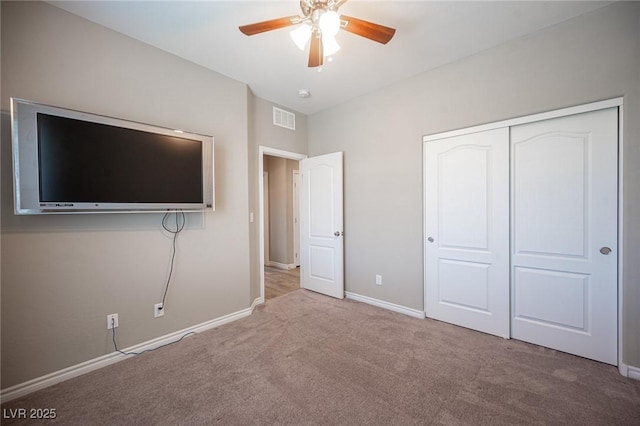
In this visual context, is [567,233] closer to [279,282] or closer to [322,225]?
[322,225]

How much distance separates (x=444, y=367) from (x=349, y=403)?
34.4 inches

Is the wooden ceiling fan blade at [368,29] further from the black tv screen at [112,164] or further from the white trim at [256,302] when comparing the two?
the white trim at [256,302]

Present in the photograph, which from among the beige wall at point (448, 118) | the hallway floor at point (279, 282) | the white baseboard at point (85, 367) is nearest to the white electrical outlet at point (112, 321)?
the white baseboard at point (85, 367)

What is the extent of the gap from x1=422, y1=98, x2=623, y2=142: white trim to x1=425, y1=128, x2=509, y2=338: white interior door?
0.05 metres

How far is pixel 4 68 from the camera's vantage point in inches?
67.6

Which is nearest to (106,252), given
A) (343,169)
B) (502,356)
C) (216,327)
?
(216,327)

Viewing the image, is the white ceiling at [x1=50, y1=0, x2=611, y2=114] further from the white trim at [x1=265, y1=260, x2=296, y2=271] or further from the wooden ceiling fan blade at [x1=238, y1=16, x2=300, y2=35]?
the white trim at [x1=265, y1=260, x2=296, y2=271]

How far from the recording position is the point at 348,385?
5.99 feet

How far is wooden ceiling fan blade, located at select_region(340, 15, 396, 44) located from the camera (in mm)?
1648

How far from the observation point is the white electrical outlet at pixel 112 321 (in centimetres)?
212

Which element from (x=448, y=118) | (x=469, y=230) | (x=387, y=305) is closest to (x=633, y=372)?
(x=469, y=230)

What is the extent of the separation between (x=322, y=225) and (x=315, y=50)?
2391 millimetres

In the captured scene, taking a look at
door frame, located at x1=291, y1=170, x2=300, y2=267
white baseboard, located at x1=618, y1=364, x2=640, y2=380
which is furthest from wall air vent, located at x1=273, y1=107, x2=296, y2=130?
white baseboard, located at x1=618, y1=364, x2=640, y2=380

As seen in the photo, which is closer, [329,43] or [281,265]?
[329,43]
